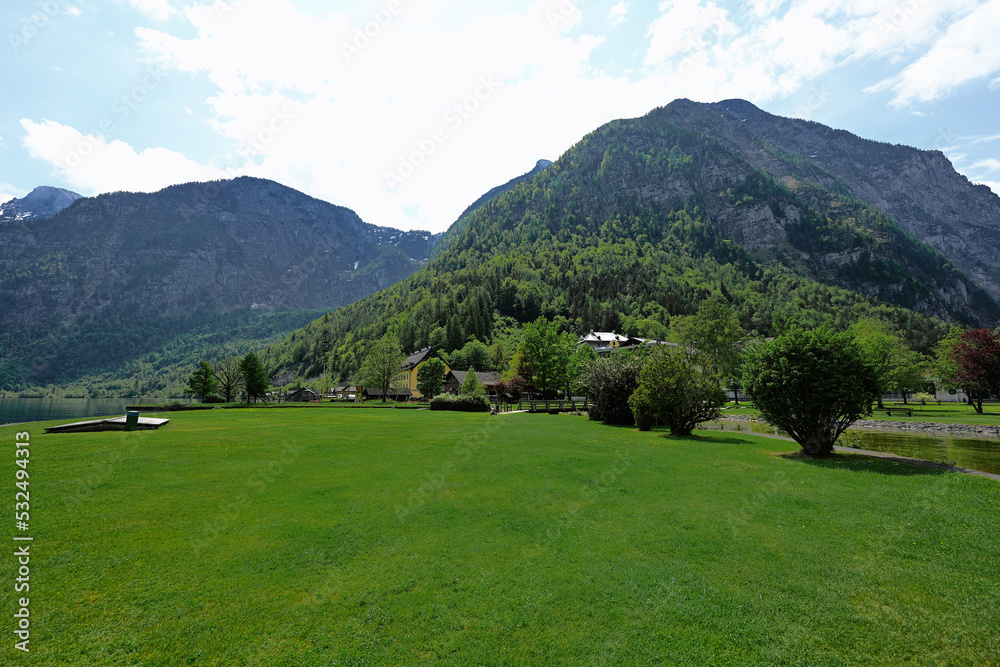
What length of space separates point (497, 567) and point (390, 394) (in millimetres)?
99096

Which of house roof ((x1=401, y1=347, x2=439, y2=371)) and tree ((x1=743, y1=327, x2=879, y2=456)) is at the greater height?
house roof ((x1=401, y1=347, x2=439, y2=371))

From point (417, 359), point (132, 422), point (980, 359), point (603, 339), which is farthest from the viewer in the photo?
point (603, 339)

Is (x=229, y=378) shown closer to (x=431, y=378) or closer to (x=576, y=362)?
(x=431, y=378)

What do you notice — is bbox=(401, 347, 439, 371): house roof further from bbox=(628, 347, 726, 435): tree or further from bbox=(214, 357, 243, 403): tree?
bbox=(628, 347, 726, 435): tree

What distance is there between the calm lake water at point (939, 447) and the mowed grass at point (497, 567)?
29.5 feet

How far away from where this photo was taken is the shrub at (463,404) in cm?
4978

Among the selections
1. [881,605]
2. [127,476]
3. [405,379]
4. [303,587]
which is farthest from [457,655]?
[405,379]

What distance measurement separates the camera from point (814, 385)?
1903cm

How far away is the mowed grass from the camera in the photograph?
17.7 ft

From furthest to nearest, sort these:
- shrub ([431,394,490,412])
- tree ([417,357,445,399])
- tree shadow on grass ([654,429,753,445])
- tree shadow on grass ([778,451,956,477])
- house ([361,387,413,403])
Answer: house ([361,387,413,403]), tree ([417,357,445,399]), shrub ([431,394,490,412]), tree shadow on grass ([654,429,753,445]), tree shadow on grass ([778,451,956,477])

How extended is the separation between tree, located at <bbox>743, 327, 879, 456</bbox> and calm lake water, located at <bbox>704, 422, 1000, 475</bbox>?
15.8 ft

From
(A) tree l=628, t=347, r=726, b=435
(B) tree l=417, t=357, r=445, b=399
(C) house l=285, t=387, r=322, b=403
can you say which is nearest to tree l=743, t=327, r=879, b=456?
(A) tree l=628, t=347, r=726, b=435

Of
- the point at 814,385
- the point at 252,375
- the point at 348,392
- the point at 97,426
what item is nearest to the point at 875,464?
the point at 814,385

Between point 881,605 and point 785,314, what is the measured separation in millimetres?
177049
